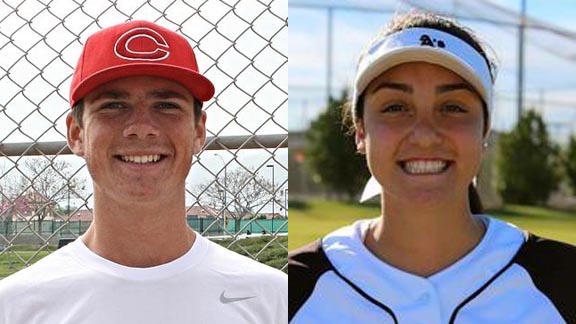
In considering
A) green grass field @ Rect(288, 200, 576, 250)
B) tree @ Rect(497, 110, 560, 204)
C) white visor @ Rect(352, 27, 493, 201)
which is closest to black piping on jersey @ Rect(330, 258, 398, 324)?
white visor @ Rect(352, 27, 493, 201)

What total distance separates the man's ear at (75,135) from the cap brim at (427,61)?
569 millimetres

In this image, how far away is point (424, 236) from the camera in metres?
1.53

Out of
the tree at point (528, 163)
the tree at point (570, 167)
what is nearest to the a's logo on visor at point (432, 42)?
the tree at point (528, 163)

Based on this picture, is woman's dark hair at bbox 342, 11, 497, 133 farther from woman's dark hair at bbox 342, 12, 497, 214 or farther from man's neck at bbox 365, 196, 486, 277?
man's neck at bbox 365, 196, 486, 277

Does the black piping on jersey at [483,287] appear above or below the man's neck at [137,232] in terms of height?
below

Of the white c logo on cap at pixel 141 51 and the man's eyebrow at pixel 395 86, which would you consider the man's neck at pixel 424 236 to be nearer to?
the man's eyebrow at pixel 395 86

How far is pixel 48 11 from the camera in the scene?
206 cm

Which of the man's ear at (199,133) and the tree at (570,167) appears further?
the tree at (570,167)

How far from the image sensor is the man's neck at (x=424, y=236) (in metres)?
1.50

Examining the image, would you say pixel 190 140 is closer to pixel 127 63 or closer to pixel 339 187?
pixel 127 63

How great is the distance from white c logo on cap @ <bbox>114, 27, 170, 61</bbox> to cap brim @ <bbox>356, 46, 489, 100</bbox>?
0.40m

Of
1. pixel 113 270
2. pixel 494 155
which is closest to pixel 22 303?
pixel 113 270

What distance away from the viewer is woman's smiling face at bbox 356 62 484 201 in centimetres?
140

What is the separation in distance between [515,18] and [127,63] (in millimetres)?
6955
